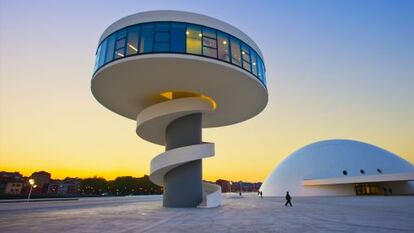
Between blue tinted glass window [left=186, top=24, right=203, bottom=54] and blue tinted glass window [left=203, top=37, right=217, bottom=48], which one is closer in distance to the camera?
blue tinted glass window [left=186, top=24, right=203, bottom=54]

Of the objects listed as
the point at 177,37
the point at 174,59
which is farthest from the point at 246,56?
the point at 174,59

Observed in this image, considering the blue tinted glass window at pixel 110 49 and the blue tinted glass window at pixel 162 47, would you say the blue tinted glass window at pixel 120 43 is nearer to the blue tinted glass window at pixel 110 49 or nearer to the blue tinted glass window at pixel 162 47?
the blue tinted glass window at pixel 110 49

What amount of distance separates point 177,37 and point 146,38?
1.91 meters

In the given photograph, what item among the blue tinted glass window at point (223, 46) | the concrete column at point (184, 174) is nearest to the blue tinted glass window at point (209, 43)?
the blue tinted glass window at point (223, 46)

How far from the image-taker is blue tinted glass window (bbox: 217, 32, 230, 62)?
16906 mm

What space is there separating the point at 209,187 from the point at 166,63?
A: 41.3ft

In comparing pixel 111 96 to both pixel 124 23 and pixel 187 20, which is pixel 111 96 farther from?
pixel 187 20

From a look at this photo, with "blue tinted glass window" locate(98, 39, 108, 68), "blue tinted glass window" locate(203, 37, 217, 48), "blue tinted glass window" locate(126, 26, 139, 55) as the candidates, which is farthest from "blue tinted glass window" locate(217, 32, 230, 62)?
"blue tinted glass window" locate(98, 39, 108, 68)

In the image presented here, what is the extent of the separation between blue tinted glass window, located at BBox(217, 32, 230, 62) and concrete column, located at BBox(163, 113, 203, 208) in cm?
597

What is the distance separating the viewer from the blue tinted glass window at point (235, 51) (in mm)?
17464

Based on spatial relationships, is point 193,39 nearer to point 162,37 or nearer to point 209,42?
point 209,42

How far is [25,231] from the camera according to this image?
27.8 feet

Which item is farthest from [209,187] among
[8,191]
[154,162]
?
[8,191]

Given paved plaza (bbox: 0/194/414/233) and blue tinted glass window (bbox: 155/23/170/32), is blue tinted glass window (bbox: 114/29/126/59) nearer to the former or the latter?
blue tinted glass window (bbox: 155/23/170/32)
